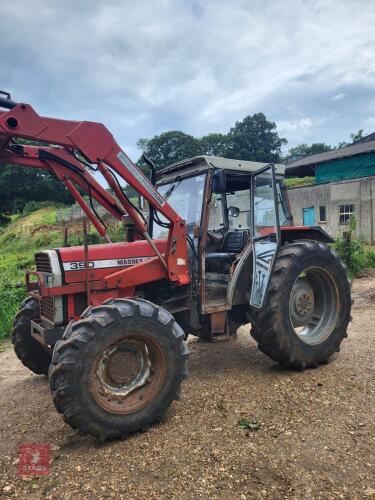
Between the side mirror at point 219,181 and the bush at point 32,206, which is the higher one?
the bush at point 32,206

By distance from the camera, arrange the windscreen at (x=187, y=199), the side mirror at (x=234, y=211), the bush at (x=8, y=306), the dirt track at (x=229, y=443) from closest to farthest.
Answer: the dirt track at (x=229, y=443) → the windscreen at (x=187, y=199) → the side mirror at (x=234, y=211) → the bush at (x=8, y=306)

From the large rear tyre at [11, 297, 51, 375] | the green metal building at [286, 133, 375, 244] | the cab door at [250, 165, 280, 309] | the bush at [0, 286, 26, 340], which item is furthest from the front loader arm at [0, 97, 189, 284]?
the green metal building at [286, 133, 375, 244]

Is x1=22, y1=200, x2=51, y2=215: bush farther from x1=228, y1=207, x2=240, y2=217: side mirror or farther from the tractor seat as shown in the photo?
the tractor seat

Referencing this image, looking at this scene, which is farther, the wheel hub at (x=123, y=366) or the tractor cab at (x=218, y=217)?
the tractor cab at (x=218, y=217)

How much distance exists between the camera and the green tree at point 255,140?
5703cm

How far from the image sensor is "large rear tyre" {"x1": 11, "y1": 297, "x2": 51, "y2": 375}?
4.83 m

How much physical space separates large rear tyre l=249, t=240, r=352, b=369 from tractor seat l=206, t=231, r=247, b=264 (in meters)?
0.66

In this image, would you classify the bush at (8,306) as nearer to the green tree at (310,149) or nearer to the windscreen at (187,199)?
the windscreen at (187,199)

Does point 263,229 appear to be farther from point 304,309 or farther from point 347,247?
point 347,247

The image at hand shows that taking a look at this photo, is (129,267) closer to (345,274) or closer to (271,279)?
(271,279)

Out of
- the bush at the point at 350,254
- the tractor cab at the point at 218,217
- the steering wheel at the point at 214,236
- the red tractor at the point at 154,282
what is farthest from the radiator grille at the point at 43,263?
the bush at the point at 350,254

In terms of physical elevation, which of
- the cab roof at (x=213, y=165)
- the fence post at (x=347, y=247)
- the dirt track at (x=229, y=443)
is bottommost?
the dirt track at (x=229, y=443)

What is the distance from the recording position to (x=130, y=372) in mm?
3688

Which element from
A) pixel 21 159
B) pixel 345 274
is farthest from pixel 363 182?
Result: pixel 21 159
